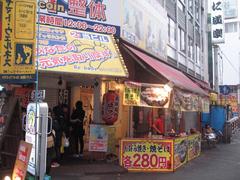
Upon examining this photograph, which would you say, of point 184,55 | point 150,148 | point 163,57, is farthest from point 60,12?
point 184,55

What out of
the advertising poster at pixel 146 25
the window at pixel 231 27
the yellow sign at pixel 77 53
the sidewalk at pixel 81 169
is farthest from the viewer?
the window at pixel 231 27

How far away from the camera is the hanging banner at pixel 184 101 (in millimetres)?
13727

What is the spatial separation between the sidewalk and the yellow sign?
104 inches

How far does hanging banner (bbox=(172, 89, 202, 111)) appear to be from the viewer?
13.7 meters

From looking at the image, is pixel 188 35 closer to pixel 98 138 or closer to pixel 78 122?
pixel 78 122

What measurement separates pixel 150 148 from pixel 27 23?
5.41 metres

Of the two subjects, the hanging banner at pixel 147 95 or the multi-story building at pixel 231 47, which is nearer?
the hanging banner at pixel 147 95

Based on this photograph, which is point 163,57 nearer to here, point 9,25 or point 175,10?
point 175,10

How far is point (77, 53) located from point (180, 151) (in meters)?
4.79

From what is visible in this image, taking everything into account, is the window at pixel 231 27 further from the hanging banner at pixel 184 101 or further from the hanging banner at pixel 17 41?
the hanging banner at pixel 17 41

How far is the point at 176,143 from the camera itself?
13.7 meters

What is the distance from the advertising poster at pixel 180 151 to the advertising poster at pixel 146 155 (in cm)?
46

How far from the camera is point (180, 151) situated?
47.0 feet

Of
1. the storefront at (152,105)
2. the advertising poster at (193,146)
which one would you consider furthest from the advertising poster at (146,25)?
the advertising poster at (193,146)
